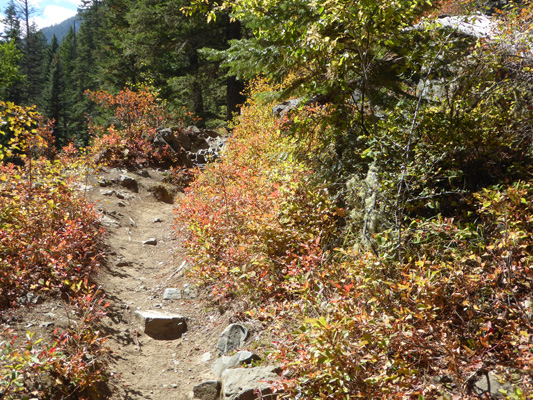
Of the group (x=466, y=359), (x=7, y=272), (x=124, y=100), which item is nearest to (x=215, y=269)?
(x=7, y=272)

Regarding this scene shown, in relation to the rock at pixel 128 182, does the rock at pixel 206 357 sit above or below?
below

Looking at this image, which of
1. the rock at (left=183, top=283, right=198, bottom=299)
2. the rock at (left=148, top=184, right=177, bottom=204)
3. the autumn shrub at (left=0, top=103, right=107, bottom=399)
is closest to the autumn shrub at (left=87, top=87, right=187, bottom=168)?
the rock at (left=148, top=184, right=177, bottom=204)

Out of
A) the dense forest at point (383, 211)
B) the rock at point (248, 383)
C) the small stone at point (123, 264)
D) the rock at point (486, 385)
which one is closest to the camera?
the rock at point (486, 385)

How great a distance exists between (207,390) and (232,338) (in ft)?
2.48

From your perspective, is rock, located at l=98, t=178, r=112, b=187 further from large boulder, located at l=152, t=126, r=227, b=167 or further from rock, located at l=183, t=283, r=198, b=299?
rock, located at l=183, t=283, r=198, b=299

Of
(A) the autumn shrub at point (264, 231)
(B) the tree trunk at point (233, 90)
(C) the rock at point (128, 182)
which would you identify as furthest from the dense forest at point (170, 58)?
(C) the rock at point (128, 182)

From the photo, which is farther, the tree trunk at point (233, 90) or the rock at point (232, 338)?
the tree trunk at point (233, 90)

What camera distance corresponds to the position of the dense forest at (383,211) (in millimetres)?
2916

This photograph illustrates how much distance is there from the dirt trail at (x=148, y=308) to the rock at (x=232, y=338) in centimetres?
23

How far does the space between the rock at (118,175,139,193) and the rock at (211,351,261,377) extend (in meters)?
8.56

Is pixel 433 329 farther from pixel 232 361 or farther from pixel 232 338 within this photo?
pixel 232 338

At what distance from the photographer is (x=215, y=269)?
582 cm

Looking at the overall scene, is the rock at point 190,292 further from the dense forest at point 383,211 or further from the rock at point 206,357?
the rock at point 206,357

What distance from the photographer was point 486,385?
272 centimetres
